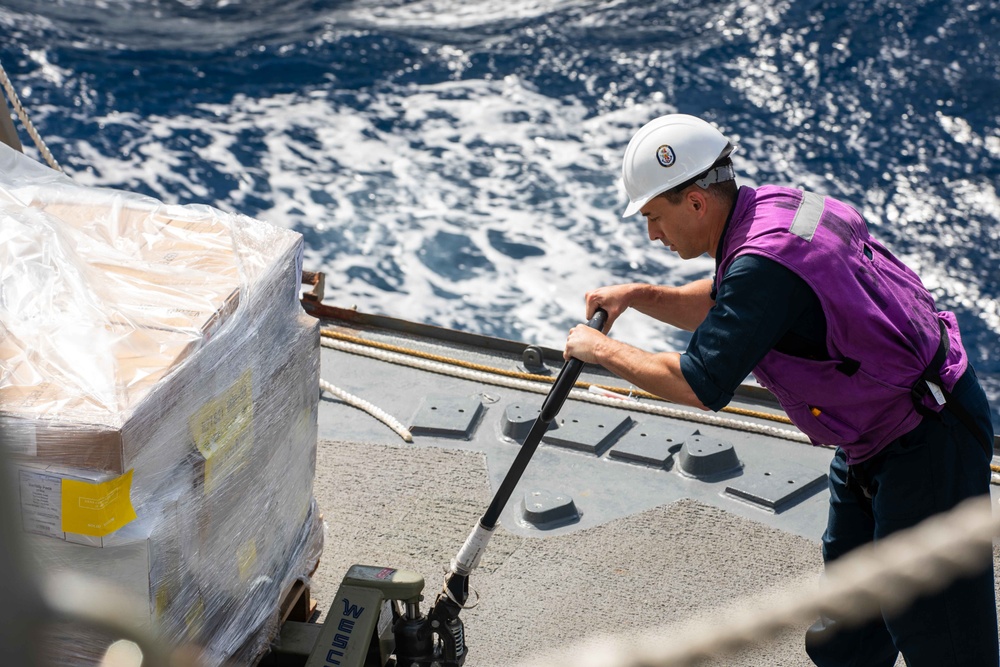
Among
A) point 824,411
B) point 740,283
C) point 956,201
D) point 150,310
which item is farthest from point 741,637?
point 956,201

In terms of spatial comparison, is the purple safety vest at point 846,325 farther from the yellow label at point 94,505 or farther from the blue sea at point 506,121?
the blue sea at point 506,121

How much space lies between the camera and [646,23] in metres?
14.6

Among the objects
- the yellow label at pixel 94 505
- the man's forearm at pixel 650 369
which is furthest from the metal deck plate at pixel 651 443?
the yellow label at pixel 94 505

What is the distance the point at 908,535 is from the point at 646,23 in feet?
42.8

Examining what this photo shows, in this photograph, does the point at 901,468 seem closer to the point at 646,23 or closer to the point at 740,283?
the point at 740,283

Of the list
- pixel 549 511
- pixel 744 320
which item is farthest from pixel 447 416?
pixel 744 320

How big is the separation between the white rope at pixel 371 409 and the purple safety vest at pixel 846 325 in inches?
78.5

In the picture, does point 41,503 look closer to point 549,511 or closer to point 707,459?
point 549,511

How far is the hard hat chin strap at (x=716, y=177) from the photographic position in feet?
8.75

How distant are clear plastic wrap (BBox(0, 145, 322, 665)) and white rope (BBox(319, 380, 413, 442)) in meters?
1.22

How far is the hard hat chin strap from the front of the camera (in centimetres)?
267

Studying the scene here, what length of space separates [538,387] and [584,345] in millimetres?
1927

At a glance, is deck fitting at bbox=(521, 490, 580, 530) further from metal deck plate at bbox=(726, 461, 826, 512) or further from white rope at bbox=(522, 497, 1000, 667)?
white rope at bbox=(522, 497, 1000, 667)

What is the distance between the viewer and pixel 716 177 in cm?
268
